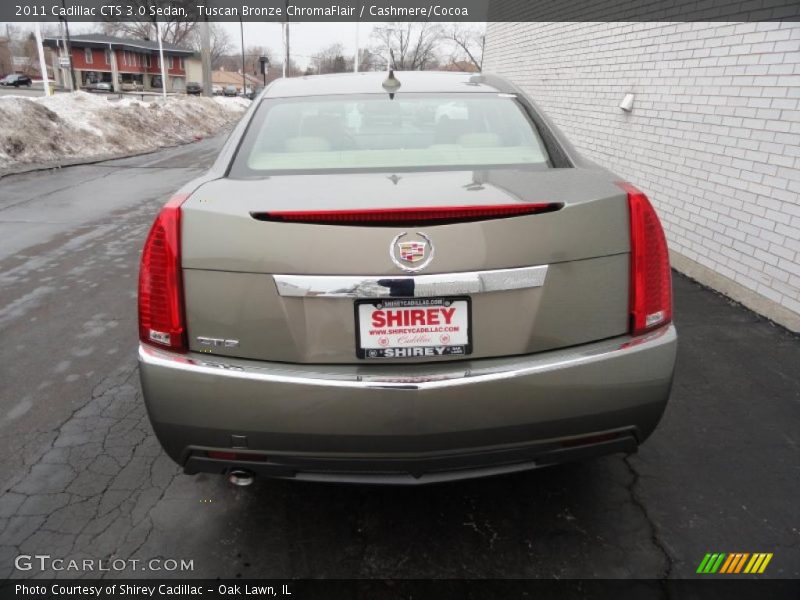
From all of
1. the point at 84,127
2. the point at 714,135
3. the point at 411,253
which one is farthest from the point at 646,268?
the point at 84,127

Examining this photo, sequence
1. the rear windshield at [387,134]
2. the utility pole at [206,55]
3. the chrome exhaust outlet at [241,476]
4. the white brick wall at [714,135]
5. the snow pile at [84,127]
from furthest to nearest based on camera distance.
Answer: the utility pole at [206,55] → the snow pile at [84,127] → the white brick wall at [714,135] → the rear windshield at [387,134] → the chrome exhaust outlet at [241,476]

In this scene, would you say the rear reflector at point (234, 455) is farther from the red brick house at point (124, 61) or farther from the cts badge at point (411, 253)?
the red brick house at point (124, 61)

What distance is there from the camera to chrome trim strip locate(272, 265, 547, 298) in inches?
71.2

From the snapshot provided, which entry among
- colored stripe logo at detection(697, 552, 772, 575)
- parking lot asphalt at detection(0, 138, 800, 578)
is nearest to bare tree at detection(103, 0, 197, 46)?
parking lot asphalt at detection(0, 138, 800, 578)

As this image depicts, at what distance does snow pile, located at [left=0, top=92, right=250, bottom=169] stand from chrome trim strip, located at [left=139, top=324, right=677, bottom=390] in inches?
526

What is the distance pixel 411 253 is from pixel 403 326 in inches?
9.6

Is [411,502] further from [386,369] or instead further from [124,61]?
[124,61]

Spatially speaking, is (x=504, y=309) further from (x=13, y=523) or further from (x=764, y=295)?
(x=764, y=295)

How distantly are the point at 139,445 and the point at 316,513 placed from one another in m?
1.12

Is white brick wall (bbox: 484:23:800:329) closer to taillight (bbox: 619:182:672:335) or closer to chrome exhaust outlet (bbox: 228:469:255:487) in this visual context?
taillight (bbox: 619:182:672:335)

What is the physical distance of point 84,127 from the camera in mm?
16469

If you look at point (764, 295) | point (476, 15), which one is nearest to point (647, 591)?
point (764, 295)

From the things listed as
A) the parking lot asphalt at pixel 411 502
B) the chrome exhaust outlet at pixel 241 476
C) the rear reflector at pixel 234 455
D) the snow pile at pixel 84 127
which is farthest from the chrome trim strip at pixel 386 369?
the snow pile at pixel 84 127

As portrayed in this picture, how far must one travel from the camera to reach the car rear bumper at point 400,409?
6.10ft
